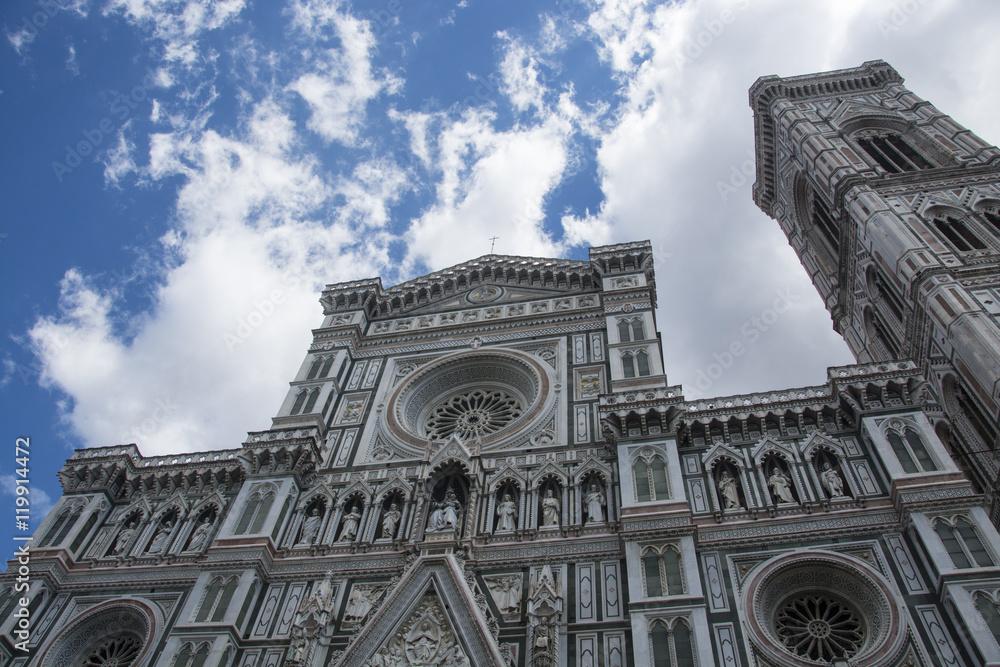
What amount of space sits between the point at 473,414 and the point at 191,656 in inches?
359

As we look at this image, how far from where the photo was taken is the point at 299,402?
22.2 metres

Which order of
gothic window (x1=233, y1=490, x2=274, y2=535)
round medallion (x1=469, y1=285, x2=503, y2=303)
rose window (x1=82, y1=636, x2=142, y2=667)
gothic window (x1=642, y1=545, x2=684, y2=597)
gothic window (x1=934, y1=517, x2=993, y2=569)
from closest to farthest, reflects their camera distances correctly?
gothic window (x1=934, y1=517, x2=993, y2=569) → gothic window (x1=642, y1=545, x2=684, y2=597) → rose window (x1=82, y1=636, x2=142, y2=667) → gothic window (x1=233, y1=490, x2=274, y2=535) → round medallion (x1=469, y1=285, x2=503, y2=303)

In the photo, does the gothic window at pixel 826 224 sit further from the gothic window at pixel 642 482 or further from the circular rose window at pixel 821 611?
the circular rose window at pixel 821 611

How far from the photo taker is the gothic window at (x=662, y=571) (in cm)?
1442

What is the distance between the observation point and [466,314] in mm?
25250

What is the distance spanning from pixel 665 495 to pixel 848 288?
16780 millimetres

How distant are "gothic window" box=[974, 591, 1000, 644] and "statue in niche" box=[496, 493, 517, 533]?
26.9ft

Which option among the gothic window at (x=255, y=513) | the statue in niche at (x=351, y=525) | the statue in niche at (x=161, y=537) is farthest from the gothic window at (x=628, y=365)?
the statue in niche at (x=161, y=537)

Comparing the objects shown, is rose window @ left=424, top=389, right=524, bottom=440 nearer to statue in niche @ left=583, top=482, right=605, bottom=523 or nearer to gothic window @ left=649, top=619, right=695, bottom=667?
statue in niche @ left=583, top=482, right=605, bottom=523

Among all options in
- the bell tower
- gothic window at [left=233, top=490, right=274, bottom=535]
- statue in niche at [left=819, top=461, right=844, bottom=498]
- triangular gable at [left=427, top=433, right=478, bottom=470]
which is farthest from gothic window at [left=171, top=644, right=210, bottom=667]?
the bell tower

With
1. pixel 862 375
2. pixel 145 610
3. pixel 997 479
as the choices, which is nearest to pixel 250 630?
pixel 145 610

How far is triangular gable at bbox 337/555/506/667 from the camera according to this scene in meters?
14.5

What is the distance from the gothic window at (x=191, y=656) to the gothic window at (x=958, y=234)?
69.9 feet

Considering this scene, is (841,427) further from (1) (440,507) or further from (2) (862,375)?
(1) (440,507)
